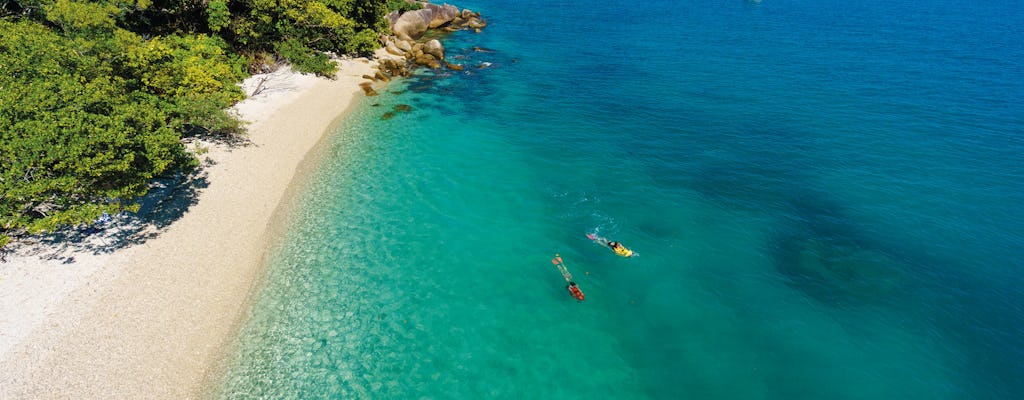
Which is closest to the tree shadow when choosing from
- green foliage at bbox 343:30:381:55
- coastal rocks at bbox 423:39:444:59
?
green foliage at bbox 343:30:381:55

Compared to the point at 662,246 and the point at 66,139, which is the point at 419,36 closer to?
the point at 66,139

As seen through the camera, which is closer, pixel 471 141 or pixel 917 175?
pixel 917 175

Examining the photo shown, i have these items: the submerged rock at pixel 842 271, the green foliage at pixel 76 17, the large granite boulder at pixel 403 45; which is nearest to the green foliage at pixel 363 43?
the large granite boulder at pixel 403 45

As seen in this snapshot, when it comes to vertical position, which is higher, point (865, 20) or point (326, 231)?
point (865, 20)

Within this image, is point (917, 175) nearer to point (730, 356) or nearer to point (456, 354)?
point (730, 356)

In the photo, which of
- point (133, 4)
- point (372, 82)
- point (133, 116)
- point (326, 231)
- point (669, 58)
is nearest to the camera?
point (133, 116)

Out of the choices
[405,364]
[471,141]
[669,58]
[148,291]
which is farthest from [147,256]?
[669,58]

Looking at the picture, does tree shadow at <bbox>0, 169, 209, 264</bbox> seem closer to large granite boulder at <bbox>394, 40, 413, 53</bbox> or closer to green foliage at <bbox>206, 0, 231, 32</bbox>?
green foliage at <bbox>206, 0, 231, 32</bbox>

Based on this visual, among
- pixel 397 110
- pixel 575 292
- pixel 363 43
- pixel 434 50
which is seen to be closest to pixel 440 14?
pixel 434 50

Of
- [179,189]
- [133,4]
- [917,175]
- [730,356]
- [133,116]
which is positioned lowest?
[730,356]
